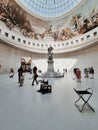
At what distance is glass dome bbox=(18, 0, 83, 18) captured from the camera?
32.4 metres

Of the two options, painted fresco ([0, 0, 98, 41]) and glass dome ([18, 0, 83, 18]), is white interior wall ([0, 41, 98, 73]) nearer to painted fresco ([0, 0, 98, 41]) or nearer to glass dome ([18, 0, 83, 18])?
painted fresco ([0, 0, 98, 41])

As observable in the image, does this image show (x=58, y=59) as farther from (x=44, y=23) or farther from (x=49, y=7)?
(x=49, y=7)

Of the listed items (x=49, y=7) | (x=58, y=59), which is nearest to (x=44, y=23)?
(x=49, y=7)

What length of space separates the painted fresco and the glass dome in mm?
2633

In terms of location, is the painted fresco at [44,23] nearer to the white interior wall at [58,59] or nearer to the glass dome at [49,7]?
the glass dome at [49,7]

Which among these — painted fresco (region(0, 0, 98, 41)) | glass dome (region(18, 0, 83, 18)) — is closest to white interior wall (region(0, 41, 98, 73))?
painted fresco (region(0, 0, 98, 41))

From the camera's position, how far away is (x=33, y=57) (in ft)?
108

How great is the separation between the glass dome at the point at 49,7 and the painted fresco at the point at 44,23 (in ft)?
8.64

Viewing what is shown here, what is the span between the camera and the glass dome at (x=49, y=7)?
106 feet

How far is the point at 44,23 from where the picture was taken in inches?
1359

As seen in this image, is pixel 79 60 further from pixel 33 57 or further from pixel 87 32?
pixel 33 57

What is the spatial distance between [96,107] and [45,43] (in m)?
32.6

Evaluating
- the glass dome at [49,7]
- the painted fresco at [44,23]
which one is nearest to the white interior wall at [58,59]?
the painted fresco at [44,23]

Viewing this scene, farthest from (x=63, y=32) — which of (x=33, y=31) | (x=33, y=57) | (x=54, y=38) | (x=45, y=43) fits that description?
(x=33, y=57)
